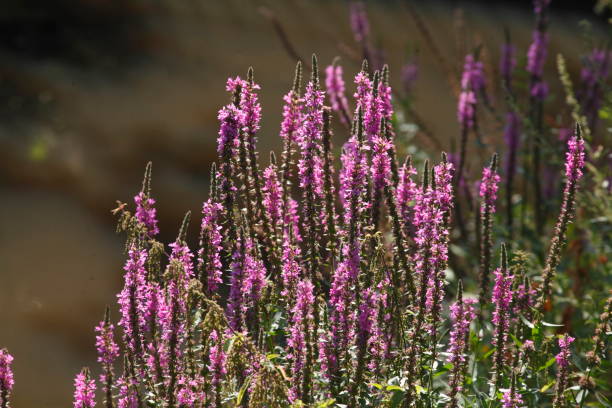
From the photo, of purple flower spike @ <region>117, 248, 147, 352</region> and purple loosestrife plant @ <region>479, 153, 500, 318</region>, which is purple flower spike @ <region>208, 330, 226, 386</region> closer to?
purple flower spike @ <region>117, 248, 147, 352</region>

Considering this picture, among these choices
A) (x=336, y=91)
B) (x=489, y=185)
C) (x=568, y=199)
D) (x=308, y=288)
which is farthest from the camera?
(x=336, y=91)

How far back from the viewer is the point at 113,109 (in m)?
7.11

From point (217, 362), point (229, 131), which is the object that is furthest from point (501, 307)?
point (229, 131)

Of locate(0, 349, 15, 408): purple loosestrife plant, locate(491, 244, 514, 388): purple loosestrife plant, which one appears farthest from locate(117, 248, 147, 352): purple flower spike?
locate(491, 244, 514, 388): purple loosestrife plant

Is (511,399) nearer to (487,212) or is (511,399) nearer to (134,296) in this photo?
(487,212)

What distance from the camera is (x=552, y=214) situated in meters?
6.32

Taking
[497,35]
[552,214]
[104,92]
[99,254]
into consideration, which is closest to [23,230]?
[99,254]

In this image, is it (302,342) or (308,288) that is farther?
(302,342)

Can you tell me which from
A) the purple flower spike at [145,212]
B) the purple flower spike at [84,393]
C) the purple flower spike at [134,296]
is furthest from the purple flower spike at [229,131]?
the purple flower spike at [84,393]

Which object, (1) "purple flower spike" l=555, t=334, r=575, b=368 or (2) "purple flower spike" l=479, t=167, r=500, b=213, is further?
(2) "purple flower spike" l=479, t=167, r=500, b=213

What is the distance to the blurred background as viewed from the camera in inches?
218

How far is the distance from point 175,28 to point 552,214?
161 inches

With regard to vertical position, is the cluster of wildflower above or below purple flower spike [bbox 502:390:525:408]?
above

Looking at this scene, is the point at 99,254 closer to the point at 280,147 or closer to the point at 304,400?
the point at 280,147
